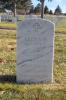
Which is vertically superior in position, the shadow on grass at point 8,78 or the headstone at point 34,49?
the headstone at point 34,49

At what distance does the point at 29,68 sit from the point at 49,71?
1.48ft

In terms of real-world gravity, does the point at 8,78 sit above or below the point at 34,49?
below

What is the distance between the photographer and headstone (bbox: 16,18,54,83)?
27.8ft

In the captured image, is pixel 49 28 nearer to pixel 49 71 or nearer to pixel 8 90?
pixel 49 71

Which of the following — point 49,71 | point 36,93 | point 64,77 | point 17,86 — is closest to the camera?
point 36,93

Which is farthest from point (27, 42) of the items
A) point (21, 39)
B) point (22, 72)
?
point (22, 72)

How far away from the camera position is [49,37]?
8.55 meters

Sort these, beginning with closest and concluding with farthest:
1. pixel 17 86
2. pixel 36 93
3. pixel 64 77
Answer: pixel 36 93
pixel 17 86
pixel 64 77

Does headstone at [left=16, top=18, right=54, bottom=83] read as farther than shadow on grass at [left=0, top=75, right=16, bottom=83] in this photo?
No

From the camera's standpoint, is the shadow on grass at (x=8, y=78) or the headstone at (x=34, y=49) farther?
→ the shadow on grass at (x=8, y=78)

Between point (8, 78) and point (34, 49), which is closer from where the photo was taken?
point (34, 49)

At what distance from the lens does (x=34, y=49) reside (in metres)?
8.55

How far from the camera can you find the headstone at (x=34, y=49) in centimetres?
848

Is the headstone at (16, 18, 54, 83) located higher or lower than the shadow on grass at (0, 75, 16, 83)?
higher
